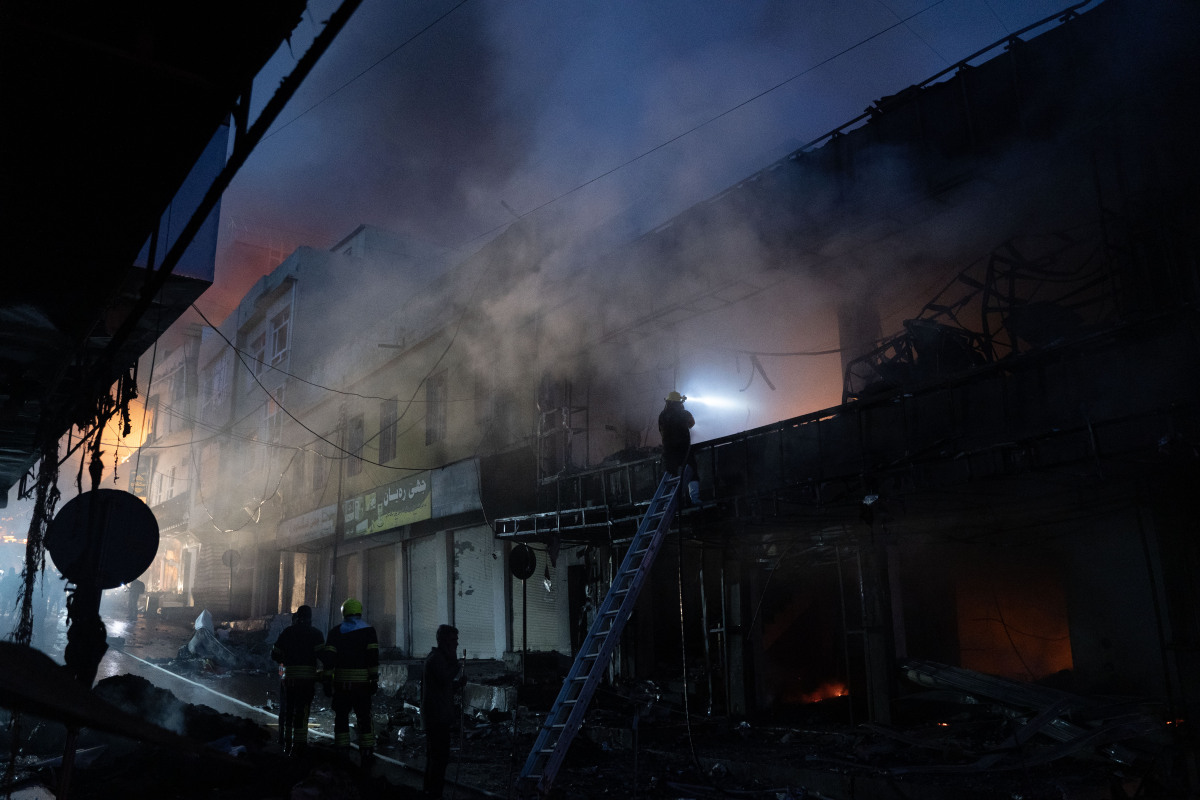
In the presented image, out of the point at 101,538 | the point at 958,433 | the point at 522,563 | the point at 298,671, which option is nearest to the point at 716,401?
the point at 522,563

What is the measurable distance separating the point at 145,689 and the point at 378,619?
1346 cm

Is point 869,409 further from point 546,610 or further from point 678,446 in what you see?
point 546,610

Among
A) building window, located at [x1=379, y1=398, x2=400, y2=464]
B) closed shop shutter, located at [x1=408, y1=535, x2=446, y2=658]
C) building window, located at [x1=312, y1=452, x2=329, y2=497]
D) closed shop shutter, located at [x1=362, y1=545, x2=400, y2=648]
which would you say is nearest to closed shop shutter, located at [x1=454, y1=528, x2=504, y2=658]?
closed shop shutter, located at [x1=408, y1=535, x2=446, y2=658]

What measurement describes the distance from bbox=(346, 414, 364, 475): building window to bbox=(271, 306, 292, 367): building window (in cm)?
768

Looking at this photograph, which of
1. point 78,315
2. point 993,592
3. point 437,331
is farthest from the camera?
point 437,331

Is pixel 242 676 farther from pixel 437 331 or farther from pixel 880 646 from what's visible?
pixel 880 646

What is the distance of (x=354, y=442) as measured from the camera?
82.8 ft

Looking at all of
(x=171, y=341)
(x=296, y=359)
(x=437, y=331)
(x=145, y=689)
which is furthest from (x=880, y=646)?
(x=171, y=341)

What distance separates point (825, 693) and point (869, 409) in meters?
6.44

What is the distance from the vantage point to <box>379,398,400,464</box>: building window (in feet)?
74.9

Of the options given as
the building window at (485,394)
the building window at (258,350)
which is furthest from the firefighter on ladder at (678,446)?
the building window at (258,350)

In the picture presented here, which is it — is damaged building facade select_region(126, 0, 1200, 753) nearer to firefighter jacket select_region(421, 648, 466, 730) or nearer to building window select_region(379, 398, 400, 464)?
building window select_region(379, 398, 400, 464)

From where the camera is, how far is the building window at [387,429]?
22820mm

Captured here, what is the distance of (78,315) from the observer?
711 cm
